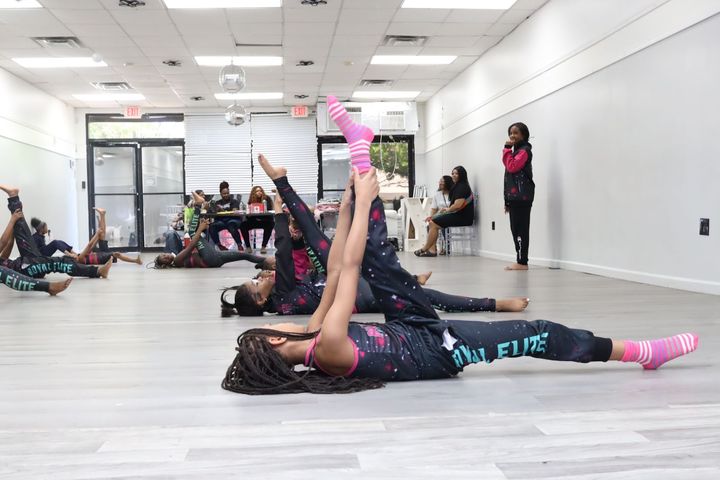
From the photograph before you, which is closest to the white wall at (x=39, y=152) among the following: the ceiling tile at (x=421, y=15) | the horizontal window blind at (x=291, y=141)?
the horizontal window blind at (x=291, y=141)

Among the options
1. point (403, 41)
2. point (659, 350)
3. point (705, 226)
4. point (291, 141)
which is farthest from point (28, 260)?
point (291, 141)

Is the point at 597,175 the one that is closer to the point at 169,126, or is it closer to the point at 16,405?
the point at 16,405

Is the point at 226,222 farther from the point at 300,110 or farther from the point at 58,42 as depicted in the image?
the point at 300,110

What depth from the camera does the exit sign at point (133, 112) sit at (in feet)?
47.8

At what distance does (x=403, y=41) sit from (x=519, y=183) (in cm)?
314

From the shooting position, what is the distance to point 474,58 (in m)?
10.7

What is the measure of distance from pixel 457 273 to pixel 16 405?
551 cm

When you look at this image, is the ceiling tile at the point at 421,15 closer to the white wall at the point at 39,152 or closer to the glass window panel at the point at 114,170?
the white wall at the point at 39,152

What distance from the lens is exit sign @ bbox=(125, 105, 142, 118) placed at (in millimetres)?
14555

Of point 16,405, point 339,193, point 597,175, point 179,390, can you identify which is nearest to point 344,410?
point 179,390

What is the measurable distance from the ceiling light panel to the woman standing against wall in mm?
2964

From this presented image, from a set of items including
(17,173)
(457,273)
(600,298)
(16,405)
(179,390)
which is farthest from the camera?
(17,173)

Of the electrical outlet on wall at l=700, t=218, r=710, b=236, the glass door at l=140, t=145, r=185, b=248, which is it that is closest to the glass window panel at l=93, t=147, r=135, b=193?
the glass door at l=140, t=145, r=185, b=248

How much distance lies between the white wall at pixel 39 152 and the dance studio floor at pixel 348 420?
8.92 meters
